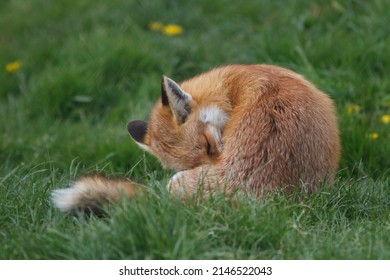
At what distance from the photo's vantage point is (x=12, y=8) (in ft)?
36.1

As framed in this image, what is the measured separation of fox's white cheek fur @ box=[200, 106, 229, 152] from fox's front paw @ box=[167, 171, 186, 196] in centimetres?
52

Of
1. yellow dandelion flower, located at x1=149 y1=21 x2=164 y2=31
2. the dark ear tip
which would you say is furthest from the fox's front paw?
yellow dandelion flower, located at x1=149 y1=21 x2=164 y2=31

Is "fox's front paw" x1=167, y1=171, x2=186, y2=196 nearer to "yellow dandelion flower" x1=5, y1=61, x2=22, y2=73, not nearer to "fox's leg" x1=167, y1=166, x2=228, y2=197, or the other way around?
"fox's leg" x1=167, y1=166, x2=228, y2=197

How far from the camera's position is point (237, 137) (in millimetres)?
5418

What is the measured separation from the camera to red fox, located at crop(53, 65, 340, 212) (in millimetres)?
A: 5133

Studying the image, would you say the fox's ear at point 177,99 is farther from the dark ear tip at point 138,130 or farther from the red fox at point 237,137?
the dark ear tip at point 138,130

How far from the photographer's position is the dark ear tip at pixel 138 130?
6.39 metres

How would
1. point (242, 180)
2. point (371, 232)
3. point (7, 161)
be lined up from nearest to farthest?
point (371, 232) → point (242, 180) → point (7, 161)

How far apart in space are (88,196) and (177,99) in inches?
51.4

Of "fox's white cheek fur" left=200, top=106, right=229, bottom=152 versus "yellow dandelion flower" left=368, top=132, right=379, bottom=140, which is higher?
"fox's white cheek fur" left=200, top=106, right=229, bottom=152

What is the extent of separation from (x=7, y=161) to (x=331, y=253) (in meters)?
4.29
